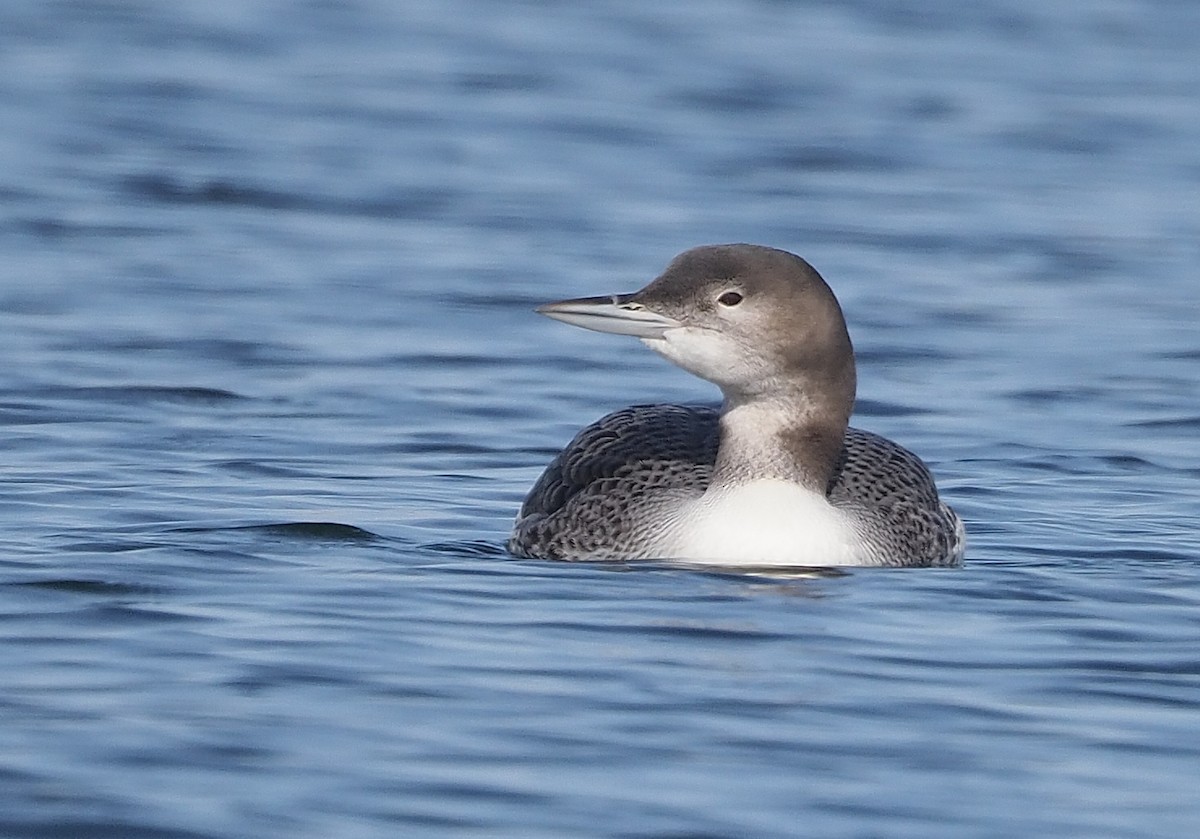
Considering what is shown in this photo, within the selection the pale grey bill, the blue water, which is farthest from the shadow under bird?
the blue water

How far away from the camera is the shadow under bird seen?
25.7 feet

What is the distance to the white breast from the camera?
787 centimetres

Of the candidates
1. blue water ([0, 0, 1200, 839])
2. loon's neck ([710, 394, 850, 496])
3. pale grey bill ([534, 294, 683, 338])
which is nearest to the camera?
blue water ([0, 0, 1200, 839])

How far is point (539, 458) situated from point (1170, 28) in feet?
44.9

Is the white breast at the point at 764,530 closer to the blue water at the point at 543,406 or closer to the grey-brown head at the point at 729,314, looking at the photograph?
the blue water at the point at 543,406

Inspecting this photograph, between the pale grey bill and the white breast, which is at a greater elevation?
the pale grey bill

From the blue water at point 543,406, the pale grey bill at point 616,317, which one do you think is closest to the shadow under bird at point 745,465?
the pale grey bill at point 616,317

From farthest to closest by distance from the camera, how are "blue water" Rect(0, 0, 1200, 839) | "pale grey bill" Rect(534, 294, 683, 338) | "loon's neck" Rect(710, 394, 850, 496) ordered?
"loon's neck" Rect(710, 394, 850, 496), "pale grey bill" Rect(534, 294, 683, 338), "blue water" Rect(0, 0, 1200, 839)

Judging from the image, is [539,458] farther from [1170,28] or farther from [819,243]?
[1170,28]

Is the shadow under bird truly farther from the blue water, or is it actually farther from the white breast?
the blue water

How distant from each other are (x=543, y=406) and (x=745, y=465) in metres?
3.23

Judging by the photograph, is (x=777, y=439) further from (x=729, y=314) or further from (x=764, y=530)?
(x=729, y=314)

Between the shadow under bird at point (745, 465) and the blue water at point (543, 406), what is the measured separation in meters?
0.16

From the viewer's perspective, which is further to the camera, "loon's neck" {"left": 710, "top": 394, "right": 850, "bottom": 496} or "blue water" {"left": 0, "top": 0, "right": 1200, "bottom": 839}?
"loon's neck" {"left": 710, "top": 394, "right": 850, "bottom": 496}
